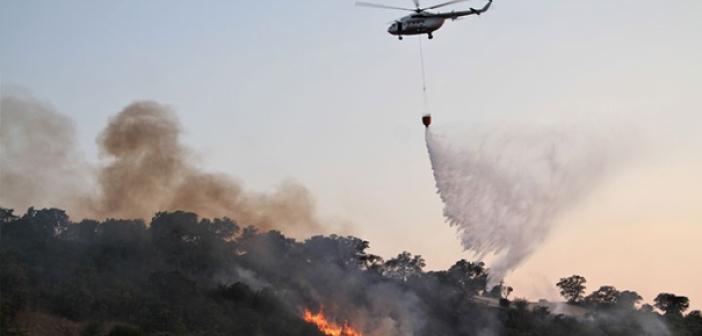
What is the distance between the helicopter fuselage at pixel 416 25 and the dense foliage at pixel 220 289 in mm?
28697

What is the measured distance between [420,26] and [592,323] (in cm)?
6071

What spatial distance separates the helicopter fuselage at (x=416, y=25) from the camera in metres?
66.1

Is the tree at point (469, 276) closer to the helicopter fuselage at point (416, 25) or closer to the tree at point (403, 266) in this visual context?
the tree at point (403, 266)

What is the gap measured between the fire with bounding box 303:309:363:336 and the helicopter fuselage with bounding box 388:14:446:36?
33887 millimetres

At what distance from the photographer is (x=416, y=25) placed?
66.2 m

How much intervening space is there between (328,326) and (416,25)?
121ft

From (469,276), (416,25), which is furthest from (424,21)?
(469,276)

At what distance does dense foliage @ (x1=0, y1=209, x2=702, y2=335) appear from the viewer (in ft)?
229

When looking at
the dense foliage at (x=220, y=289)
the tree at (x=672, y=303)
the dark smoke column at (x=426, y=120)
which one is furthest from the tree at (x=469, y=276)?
the dark smoke column at (x=426, y=120)

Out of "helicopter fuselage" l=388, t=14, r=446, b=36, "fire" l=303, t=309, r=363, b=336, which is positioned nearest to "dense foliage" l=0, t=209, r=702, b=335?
"fire" l=303, t=309, r=363, b=336

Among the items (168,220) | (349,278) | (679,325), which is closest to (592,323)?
(679,325)

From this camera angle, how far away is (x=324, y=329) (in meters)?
89.1

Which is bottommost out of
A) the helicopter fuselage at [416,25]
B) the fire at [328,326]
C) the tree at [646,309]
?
the fire at [328,326]

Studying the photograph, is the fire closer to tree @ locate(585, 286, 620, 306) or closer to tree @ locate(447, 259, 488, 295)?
tree @ locate(447, 259, 488, 295)
